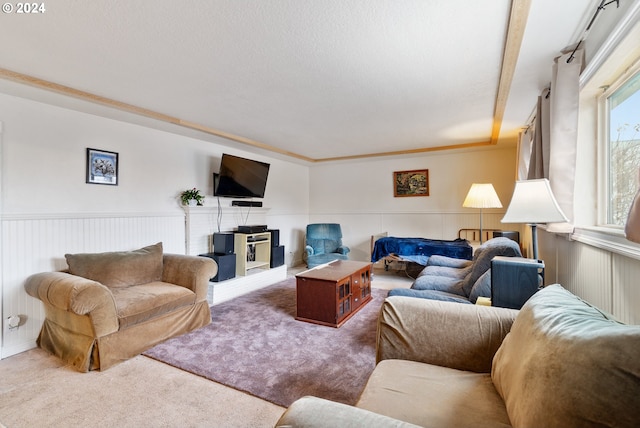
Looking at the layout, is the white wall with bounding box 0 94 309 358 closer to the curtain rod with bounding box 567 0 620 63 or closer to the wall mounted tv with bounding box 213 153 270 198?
the wall mounted tv with bounding box 213 153 270 198

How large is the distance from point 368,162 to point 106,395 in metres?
5.18

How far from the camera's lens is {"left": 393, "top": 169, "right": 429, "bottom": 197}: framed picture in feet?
17.9

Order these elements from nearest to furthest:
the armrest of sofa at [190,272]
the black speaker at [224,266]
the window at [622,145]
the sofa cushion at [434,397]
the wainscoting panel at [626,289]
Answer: the sofa cushion at [434,397], the wainscoting panel at [626,289], the window at [622,145], the armrest of sofa at [190,272], the black speaker at [224,266]

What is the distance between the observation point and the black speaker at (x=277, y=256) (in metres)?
4.70

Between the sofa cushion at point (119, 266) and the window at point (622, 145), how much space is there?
11.8 feet

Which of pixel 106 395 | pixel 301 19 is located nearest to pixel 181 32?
pixel 301 19

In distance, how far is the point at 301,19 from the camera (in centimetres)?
162

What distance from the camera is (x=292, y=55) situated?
1997 mm

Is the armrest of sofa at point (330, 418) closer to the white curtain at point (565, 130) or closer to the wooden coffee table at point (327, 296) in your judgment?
the white curtain at point (565, 130)

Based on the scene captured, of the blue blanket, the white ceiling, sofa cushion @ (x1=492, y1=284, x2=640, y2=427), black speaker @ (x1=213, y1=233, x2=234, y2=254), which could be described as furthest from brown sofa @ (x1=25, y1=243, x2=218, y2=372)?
Result: the blue blanket

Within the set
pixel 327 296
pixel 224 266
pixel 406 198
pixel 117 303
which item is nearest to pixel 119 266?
pixel 117 303

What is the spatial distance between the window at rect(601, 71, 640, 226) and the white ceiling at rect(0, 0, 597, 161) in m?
0.43

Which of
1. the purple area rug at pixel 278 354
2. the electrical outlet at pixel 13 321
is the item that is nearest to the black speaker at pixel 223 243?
the purple area rug at pixel 278 354

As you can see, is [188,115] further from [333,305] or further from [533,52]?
[533,52]
